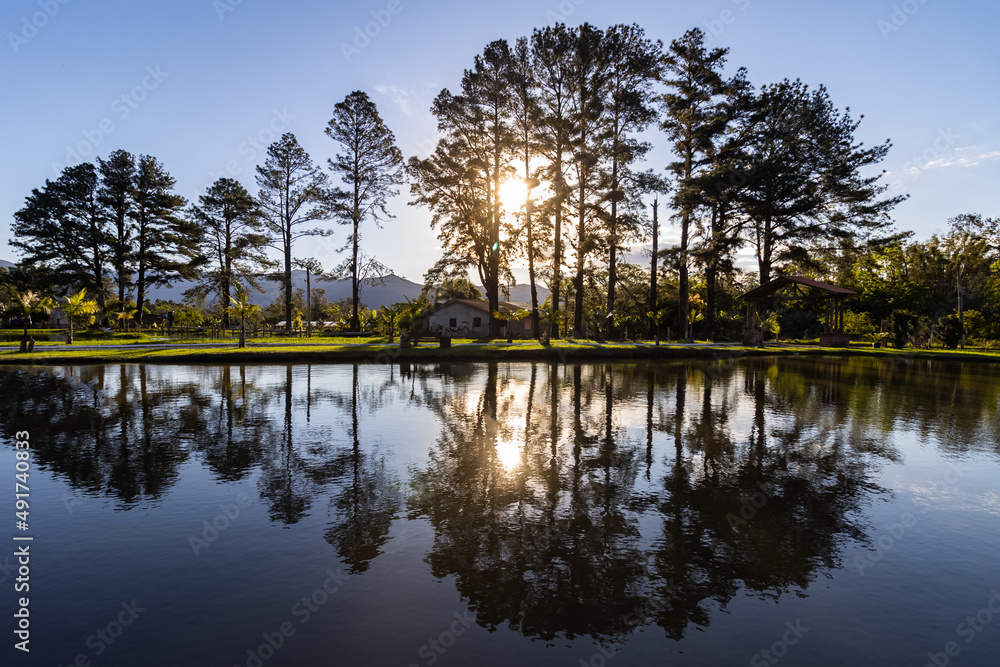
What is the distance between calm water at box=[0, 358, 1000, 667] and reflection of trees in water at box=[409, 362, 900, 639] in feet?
0.12

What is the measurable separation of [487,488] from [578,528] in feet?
→ 5.80

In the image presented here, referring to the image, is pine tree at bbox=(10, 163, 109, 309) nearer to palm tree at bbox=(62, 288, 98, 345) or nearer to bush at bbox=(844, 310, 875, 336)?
palm tree at bbox=(62, 288, 98, 345)

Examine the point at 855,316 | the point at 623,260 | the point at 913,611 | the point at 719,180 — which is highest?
the point at 719,180

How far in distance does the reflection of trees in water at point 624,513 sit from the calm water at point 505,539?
35mm

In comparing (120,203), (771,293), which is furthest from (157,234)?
(771,293)

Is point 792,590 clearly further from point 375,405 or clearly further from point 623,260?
point 623,260

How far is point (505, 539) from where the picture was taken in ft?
19.2

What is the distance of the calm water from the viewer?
13.6 feet

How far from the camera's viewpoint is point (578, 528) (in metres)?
6.14

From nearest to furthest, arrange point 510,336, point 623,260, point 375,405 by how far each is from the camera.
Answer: point 375,405 → point 623,260 → point 510,336

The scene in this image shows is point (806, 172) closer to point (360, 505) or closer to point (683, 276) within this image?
point (683, 276)

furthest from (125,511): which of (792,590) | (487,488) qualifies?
(792,590)

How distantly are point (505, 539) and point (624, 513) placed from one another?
1.68 m

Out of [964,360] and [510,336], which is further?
[510,336]
